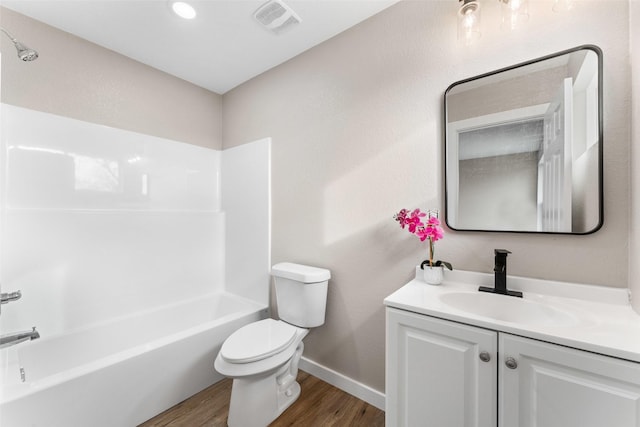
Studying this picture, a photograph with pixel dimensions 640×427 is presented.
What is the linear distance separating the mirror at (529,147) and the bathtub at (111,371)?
1847 millimetres

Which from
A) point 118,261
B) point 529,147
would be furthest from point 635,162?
point 118,261

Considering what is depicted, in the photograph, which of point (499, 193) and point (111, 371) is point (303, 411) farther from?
point (499, 193)

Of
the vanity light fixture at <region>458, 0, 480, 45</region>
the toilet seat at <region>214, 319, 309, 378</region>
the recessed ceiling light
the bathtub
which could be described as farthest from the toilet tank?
the recessed ceiling light

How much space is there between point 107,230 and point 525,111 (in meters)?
2.76

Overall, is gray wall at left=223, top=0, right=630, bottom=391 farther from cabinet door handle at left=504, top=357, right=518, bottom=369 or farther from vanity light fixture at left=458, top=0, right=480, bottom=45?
cabinet door handle at left=504, top=357, right=518, bottom=369

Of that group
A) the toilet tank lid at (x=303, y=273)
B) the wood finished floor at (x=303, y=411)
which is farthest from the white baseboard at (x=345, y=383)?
the toilet tank lid at (x=303, y=273)

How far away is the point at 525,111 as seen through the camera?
3.97ft

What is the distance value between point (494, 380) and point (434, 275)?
0.50 meters

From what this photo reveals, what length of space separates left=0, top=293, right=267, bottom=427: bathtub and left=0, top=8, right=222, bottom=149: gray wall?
156 centimetres

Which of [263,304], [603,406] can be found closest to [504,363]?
[603,406]

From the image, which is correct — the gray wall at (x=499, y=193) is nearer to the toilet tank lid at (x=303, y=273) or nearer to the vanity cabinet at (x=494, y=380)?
the vanity cabinet at (x=494, y=380)

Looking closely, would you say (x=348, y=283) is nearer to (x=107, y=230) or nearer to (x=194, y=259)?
(x=194, y=259)

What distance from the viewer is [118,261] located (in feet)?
6.70

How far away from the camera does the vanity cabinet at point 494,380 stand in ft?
2.39
